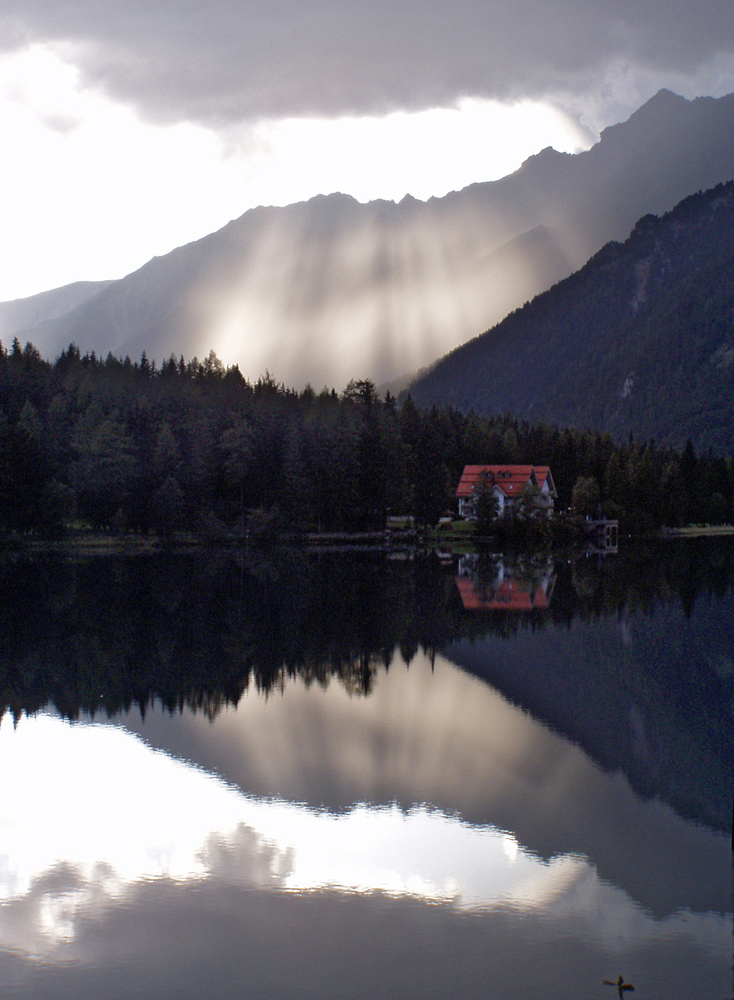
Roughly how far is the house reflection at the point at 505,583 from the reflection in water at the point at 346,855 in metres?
24.4

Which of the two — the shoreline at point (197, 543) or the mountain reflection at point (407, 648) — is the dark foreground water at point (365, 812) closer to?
the mountain reflection at point (407, 648)

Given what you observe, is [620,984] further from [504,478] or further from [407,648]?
[504,478]

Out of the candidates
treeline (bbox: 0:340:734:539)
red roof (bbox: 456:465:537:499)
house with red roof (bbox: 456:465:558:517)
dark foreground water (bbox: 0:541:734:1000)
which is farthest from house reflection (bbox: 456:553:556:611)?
red roof (bbox: 456:465:537:499)

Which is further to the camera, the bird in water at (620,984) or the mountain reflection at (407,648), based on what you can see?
the mountain reflection at (407,648)

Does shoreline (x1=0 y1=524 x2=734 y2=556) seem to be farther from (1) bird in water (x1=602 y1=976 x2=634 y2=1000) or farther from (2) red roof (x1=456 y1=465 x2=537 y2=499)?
(1) bird in water (x1=602 y1=976 x2=634 y2=1000)

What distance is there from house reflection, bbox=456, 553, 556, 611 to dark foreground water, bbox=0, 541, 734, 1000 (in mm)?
9225

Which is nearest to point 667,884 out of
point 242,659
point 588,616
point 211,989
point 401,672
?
point 211,989

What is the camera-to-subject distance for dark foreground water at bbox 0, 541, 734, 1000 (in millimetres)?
11742

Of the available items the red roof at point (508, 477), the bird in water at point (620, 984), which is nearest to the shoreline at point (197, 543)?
the red roof at point (508, 477)

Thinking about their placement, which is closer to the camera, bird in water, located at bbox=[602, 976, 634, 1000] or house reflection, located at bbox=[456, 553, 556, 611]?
bird in water, located at bbox=[602, 976, 634, 1000]

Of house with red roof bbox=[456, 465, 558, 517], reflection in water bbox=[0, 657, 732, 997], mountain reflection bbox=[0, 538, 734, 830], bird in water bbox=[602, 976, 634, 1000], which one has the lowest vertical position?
bird in water bbox=[602, 976, 634, 1000]

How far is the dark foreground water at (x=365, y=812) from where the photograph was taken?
462 inches

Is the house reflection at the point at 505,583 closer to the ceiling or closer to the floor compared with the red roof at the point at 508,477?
closer to the floor

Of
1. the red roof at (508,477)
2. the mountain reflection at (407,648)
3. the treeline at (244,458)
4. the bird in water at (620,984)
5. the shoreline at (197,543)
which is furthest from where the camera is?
the red roof at (508,477)
